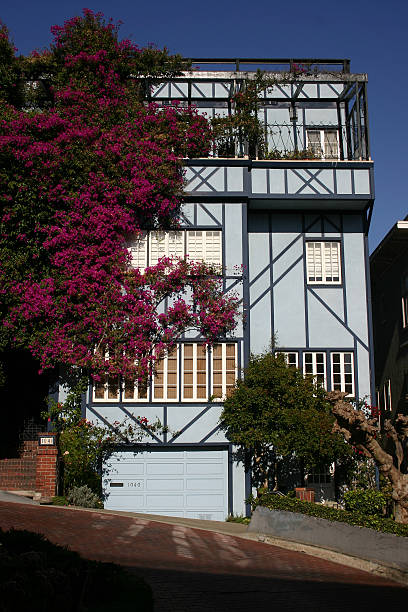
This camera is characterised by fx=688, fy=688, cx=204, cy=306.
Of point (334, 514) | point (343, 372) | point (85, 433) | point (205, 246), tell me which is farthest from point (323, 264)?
point (334, 514)

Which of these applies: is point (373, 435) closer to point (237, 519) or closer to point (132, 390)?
point (237, 519)

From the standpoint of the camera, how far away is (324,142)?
23.0 meters

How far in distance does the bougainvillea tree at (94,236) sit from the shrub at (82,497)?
10.2ft

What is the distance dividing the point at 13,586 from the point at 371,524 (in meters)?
7.56

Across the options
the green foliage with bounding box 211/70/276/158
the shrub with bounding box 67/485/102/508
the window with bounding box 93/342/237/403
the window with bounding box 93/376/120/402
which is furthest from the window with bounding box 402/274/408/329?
the shrub with bounding box 67/485/102/508

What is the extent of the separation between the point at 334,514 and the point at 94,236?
32.2 feet

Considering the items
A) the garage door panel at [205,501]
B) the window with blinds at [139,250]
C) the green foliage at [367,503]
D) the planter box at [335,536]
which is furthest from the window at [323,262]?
the green foliage at [367,503]

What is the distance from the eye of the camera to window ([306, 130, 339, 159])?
22.8 m

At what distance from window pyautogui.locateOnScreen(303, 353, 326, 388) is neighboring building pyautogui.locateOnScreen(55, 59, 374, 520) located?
0.03 m

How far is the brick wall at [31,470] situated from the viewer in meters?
16.7

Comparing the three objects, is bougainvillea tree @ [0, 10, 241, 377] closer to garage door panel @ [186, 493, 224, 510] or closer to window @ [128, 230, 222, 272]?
window @ [128, 230, 222, 272]

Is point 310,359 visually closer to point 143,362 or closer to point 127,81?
point 143,362

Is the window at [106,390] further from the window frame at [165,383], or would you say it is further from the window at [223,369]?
the window at [223,369]

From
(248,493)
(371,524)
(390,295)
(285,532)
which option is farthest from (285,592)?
(390,295)
